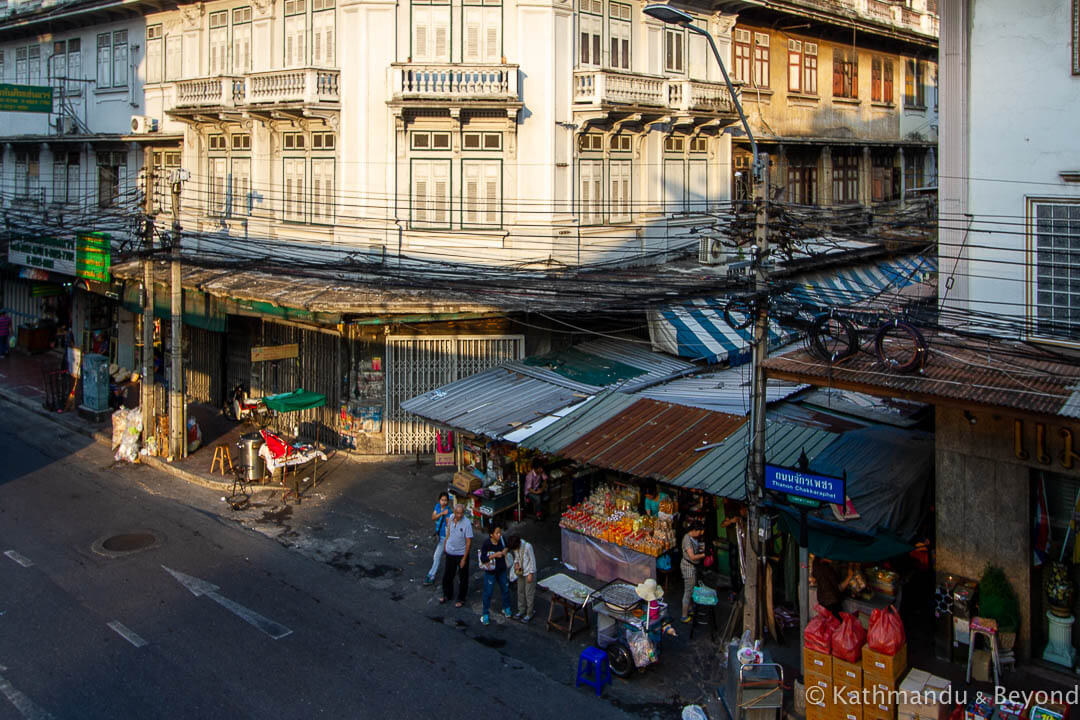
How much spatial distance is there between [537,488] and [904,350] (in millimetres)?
8323

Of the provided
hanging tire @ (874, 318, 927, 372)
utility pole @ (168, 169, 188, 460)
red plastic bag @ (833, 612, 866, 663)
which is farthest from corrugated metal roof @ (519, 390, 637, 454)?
utility pole @ (168, 169, 188, 460)

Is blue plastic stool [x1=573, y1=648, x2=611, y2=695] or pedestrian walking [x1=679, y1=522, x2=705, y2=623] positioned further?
pedestrian walking [x1=679, y1=522, x2=705, y2=623]

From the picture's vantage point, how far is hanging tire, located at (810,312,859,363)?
497 inches

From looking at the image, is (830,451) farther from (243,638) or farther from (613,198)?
(613,198)

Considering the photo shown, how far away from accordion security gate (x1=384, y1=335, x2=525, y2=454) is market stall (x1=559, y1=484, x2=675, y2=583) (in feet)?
24.6

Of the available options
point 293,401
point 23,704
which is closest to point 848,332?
point 23,704

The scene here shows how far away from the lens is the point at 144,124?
30641 millimetres

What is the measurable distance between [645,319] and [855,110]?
15217 mm

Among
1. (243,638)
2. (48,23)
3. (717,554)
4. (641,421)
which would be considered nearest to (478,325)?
(641,421)

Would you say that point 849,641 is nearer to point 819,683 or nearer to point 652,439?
point 819,683

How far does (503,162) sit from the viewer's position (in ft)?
78.5

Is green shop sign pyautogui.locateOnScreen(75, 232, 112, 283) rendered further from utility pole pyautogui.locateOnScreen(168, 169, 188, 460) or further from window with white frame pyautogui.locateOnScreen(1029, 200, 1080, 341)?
window with white frame pyautogui.locateOnScreen(1029, 200, 1080, 341)

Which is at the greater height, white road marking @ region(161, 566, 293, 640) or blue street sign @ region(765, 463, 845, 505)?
blue street sign @ region(765, 463, 845, 505)

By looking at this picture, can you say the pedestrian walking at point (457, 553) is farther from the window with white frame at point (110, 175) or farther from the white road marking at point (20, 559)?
the window with white frame at point (110, 175)
